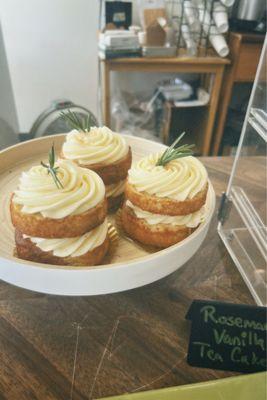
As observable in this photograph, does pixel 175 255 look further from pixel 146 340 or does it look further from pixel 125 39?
pixel 125 39

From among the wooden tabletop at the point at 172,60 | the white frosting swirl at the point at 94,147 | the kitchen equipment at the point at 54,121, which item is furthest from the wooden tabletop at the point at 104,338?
the wooden tabletop at the point at 172,60

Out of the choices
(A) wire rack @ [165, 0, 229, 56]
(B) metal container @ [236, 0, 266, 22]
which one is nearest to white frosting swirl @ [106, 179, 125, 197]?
(A) wire rack @ [165, 0, 229, 56]

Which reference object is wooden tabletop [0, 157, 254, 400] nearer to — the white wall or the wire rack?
the wire rack

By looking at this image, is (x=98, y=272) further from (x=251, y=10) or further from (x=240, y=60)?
(x=251, y=10)

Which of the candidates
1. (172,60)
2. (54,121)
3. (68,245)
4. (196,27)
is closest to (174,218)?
(68,245)

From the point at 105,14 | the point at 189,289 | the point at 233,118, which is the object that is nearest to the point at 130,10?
the point at 105,14

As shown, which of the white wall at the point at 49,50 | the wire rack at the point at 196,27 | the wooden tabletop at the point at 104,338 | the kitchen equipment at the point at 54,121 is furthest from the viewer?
the white wall at the point at 49,50

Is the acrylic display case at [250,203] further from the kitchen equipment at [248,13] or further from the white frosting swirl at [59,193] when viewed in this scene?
the kitchen equipment at [248,13]
